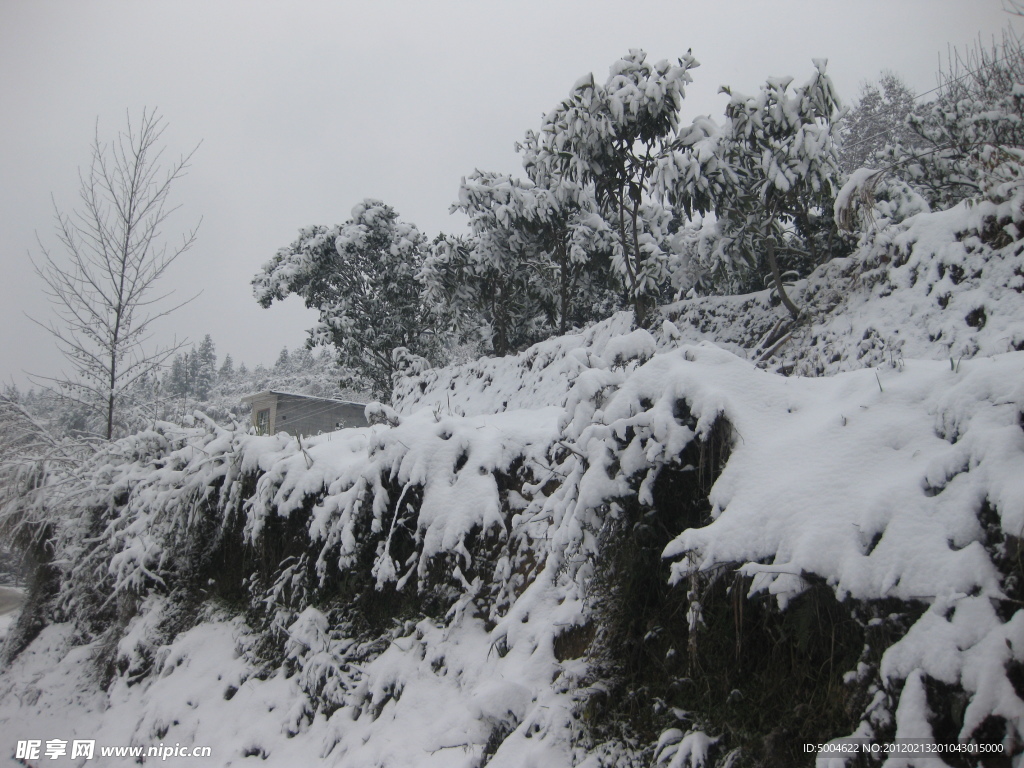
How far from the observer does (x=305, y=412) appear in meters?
18.2

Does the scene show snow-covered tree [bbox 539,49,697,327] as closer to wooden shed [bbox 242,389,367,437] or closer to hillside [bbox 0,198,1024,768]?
hillside [bbox 0,198,1024,768]

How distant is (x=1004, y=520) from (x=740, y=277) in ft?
19.2

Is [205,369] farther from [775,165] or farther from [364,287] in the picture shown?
[775,165]

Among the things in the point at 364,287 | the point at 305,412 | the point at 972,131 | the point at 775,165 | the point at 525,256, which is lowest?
the point at 305,412

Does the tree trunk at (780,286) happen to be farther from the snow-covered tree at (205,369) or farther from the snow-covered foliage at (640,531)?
the snow-covered tree at (205,369)

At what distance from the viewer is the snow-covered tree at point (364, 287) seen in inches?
615

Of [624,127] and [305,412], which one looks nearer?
[624,127]

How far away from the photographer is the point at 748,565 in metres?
2.12

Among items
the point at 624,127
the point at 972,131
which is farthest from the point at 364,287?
the point at 972,131

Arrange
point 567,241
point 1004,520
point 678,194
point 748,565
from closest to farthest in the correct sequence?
1. point 1004,520
2. point 748,565
3. point 678,194
4. point 567,241

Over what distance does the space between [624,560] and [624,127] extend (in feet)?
20.1

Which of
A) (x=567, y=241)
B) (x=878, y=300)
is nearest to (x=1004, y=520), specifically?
(x=878, y=300)

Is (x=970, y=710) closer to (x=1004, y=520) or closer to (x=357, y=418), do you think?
(x=1004, y=520)

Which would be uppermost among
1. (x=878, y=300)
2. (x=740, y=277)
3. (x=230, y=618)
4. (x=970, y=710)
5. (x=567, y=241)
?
(x=567, y=241)
